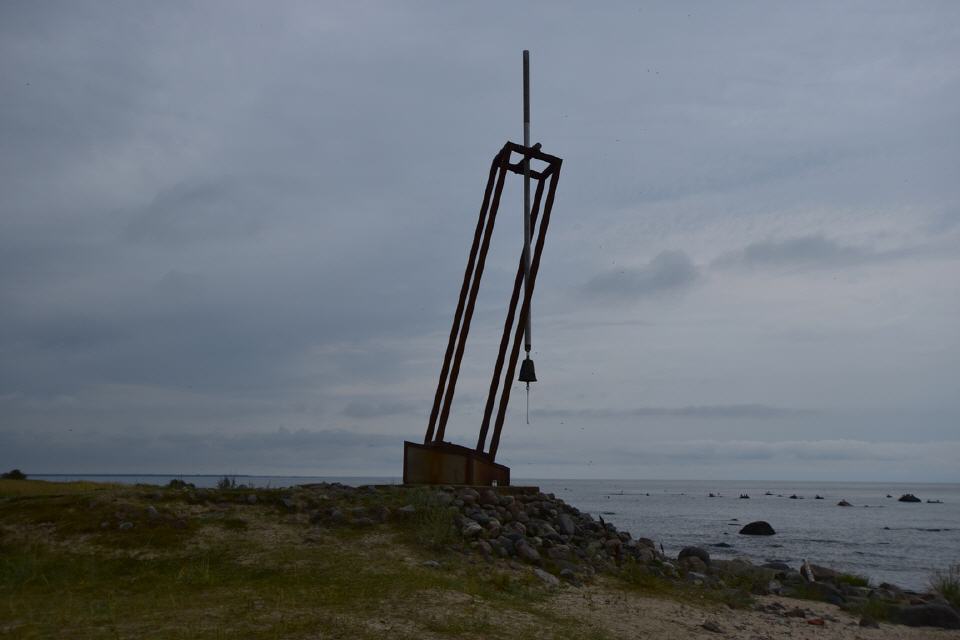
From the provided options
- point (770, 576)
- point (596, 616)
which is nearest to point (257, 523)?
point (596, 616)

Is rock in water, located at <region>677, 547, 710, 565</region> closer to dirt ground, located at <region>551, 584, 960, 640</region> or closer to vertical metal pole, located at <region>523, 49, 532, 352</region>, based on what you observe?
dirt ground, located at <region>551, 584, 960, 640</region>

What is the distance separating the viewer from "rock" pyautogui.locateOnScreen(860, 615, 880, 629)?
1420 centimetres

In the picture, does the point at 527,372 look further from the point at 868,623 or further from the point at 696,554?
the point at 868,623

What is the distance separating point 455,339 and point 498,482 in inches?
148

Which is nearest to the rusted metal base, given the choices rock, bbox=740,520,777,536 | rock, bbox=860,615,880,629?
rock, bbox=860,615,880,629

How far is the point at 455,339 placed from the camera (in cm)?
1952

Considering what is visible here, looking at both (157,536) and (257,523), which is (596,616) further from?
(157,536)

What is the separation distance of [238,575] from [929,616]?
13.1 metres

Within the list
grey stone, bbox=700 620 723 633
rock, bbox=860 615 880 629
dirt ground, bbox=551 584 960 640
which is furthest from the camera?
rock, bbox=860 615 880 629

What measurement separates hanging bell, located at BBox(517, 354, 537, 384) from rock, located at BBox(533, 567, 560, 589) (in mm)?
5425

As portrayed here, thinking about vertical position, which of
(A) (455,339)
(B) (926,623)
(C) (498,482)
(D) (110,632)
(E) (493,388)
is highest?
(A) (455,339)

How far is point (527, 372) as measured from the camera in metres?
18.1

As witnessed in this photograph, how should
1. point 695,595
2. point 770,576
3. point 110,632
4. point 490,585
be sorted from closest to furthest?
point 110,632, point 490,585, point 695,595, point 770,576

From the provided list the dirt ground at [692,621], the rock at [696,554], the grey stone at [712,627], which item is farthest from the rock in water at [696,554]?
the grey stone at [712,627]
